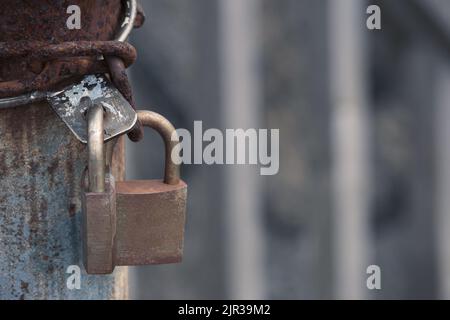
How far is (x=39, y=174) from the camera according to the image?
2.13 feet

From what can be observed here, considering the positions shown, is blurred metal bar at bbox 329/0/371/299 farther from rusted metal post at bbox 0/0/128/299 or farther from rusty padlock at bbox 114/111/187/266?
rusted metal post at bbox 0/0/128/299

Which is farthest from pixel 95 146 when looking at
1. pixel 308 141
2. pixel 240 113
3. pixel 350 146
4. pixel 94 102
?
pixel 350 146

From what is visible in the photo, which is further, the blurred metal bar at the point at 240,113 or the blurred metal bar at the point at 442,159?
the blurred metal bar at the point at 442,159

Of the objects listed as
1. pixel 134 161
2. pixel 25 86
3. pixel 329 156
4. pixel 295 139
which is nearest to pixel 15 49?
pixel 25 86

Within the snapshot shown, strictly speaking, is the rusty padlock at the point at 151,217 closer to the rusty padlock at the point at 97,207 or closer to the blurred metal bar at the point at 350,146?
the rusty padlock at the point at 97,207

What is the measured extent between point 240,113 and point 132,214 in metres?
1.16

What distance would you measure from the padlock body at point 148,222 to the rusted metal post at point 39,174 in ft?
0.14

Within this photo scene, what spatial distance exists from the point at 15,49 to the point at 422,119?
6.25 ft

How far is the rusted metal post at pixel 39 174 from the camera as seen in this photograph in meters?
0.62

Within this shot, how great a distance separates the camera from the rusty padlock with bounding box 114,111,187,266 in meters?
0.70

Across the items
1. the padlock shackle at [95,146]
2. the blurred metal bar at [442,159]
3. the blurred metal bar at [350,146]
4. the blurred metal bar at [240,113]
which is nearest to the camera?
the padlock shackle at [95,146]

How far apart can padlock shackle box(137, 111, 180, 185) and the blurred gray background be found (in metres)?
0.98

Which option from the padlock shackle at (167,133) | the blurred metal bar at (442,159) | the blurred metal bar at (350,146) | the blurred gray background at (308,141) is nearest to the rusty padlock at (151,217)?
the padlock shackle at (167,133)

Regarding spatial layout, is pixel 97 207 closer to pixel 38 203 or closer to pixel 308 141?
pixel 38 203
